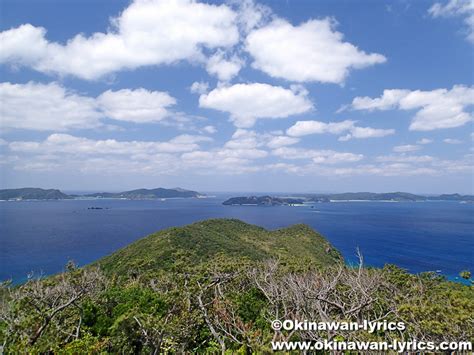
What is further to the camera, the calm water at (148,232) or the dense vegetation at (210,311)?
the calm water at (148,232)

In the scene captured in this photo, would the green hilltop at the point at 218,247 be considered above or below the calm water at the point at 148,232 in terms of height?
above

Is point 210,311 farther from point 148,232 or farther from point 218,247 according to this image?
point 148,232

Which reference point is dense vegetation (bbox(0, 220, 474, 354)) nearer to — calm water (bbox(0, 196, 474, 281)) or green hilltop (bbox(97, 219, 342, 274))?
green hilltop (bbox(97, 219, 342, 274))

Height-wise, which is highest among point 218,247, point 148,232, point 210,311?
point 210,311

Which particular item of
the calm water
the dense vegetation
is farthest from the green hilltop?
the dense vegetation

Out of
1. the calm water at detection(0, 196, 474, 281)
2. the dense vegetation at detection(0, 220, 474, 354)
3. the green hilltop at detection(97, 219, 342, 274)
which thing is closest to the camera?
the dense vegetation at detection(0, 220, 474, 354)

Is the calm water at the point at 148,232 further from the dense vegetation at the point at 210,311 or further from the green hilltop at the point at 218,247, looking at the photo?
the dense vegetation at the point at 210,311

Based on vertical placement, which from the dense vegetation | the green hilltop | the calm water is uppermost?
the dense vegetation

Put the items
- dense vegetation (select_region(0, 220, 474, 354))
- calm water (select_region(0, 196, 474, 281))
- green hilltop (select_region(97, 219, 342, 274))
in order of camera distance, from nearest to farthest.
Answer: dense vegetation (select_region(0, 220, 474, 354)) < green hilltop (select_region(97, 219, 342, 274)) < calm water (select_region(0, 196, 474, 281))

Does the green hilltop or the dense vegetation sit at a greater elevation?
the dense vegetation

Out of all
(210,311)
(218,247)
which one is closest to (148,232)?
(218,247)

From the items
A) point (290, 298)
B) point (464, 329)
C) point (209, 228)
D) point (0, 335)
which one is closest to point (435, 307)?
point (464, 329)

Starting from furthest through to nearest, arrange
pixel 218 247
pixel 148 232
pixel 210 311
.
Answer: pixel 148 232, pixel 218 247, pixel 210 311

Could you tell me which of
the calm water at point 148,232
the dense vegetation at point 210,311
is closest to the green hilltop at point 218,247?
the calm water at point 148,232
